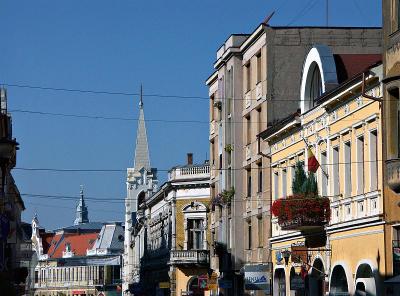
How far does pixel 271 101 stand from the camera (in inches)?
2135

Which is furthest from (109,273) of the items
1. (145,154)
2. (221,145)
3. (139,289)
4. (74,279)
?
(221,145)

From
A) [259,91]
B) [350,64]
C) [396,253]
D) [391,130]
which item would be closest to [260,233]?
[259,91]

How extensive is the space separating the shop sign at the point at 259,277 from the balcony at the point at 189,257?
29.2 metres

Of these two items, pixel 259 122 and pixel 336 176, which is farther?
pixel 259 122

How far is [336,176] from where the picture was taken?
41.2 meters

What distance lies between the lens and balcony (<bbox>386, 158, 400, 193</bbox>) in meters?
33.2

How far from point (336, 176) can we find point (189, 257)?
42750mm

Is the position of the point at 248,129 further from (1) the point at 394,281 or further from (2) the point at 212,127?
(1) the point at 394,281

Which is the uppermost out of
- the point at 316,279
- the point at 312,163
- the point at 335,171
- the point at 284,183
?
the point at 284,183

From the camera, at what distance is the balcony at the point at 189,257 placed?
8200 cm

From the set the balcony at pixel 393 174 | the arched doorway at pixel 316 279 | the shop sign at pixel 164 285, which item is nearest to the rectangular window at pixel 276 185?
the arched doorway at pixel 316 279

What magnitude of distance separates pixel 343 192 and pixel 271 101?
1454 cm

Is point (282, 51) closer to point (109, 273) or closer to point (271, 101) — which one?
point (271, 101)

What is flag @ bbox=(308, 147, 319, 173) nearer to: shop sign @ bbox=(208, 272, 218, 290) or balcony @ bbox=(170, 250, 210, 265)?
shop sign @ bbox=(208, 272, 218, 290)
